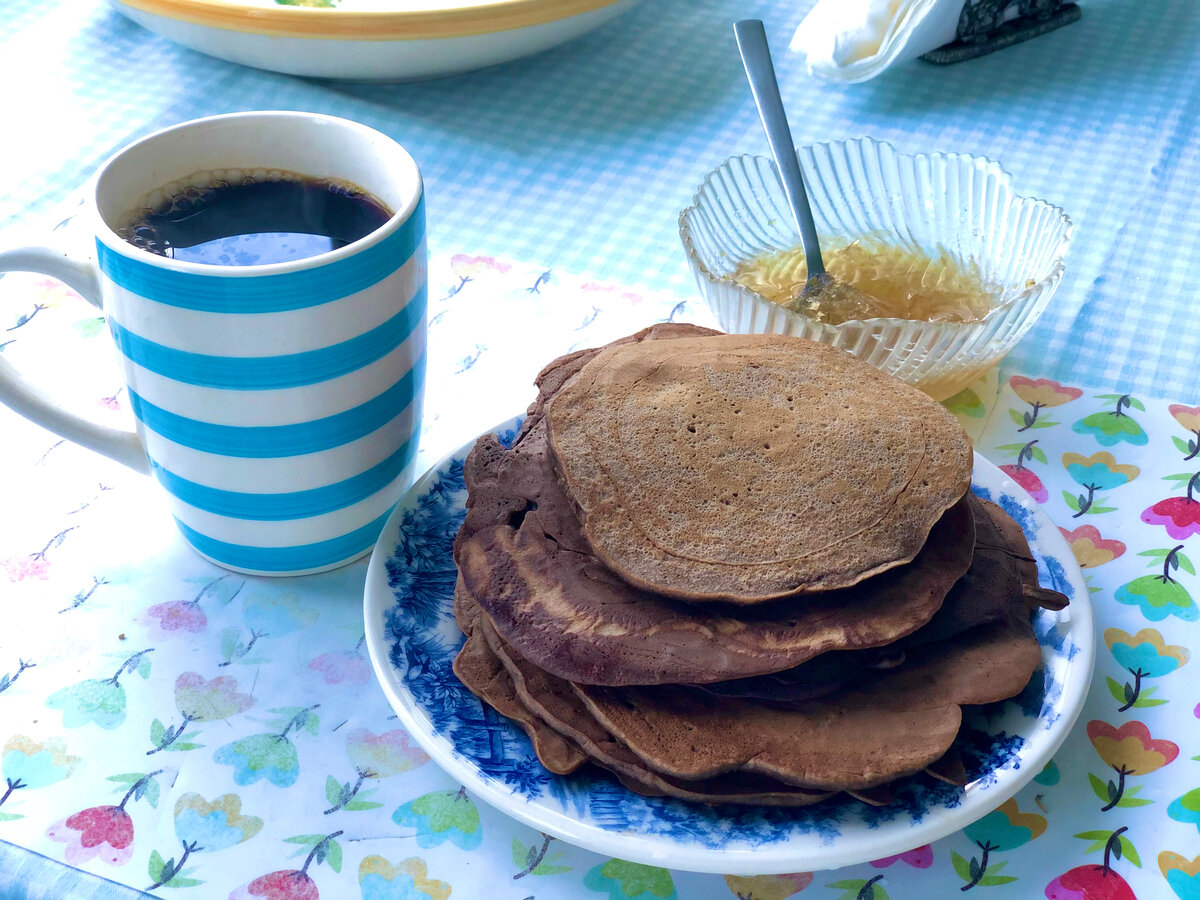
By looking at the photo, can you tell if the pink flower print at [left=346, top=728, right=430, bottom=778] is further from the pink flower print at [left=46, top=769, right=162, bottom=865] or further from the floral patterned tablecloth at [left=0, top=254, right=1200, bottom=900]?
the pink flower print at [left=46, top=769, right=162, bottom=865]

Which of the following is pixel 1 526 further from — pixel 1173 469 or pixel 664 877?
pixel 1173 469

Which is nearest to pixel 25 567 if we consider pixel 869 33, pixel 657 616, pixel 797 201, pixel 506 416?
pixel 506 416

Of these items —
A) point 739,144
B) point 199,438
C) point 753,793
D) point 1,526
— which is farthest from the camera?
point 739,144

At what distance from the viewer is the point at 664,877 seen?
580mm

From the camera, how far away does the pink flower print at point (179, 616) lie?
0.71 metres

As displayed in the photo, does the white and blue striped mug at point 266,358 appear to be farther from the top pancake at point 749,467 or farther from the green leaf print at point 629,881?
the green leaf print at point 629,881

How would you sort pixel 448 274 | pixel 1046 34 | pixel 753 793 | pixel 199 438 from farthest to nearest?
pixel 1046 34 < pixel 448 274 < pixel 199 438 < pixel 753 793

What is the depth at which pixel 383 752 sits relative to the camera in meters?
0.64

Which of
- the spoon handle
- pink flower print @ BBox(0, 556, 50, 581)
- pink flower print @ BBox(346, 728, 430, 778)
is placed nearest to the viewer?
pink flower print @ BBox(346, 728, 430, 778)

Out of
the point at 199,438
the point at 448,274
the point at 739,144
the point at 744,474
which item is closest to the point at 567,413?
the point at 744,474

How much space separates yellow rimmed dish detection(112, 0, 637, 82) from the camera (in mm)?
1214

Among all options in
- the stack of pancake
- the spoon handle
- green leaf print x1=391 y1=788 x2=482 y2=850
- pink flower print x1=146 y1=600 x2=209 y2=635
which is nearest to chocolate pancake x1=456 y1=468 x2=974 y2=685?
the stack of pancake

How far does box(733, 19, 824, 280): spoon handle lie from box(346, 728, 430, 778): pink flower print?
0.56 meters

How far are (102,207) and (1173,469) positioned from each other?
81 cm
